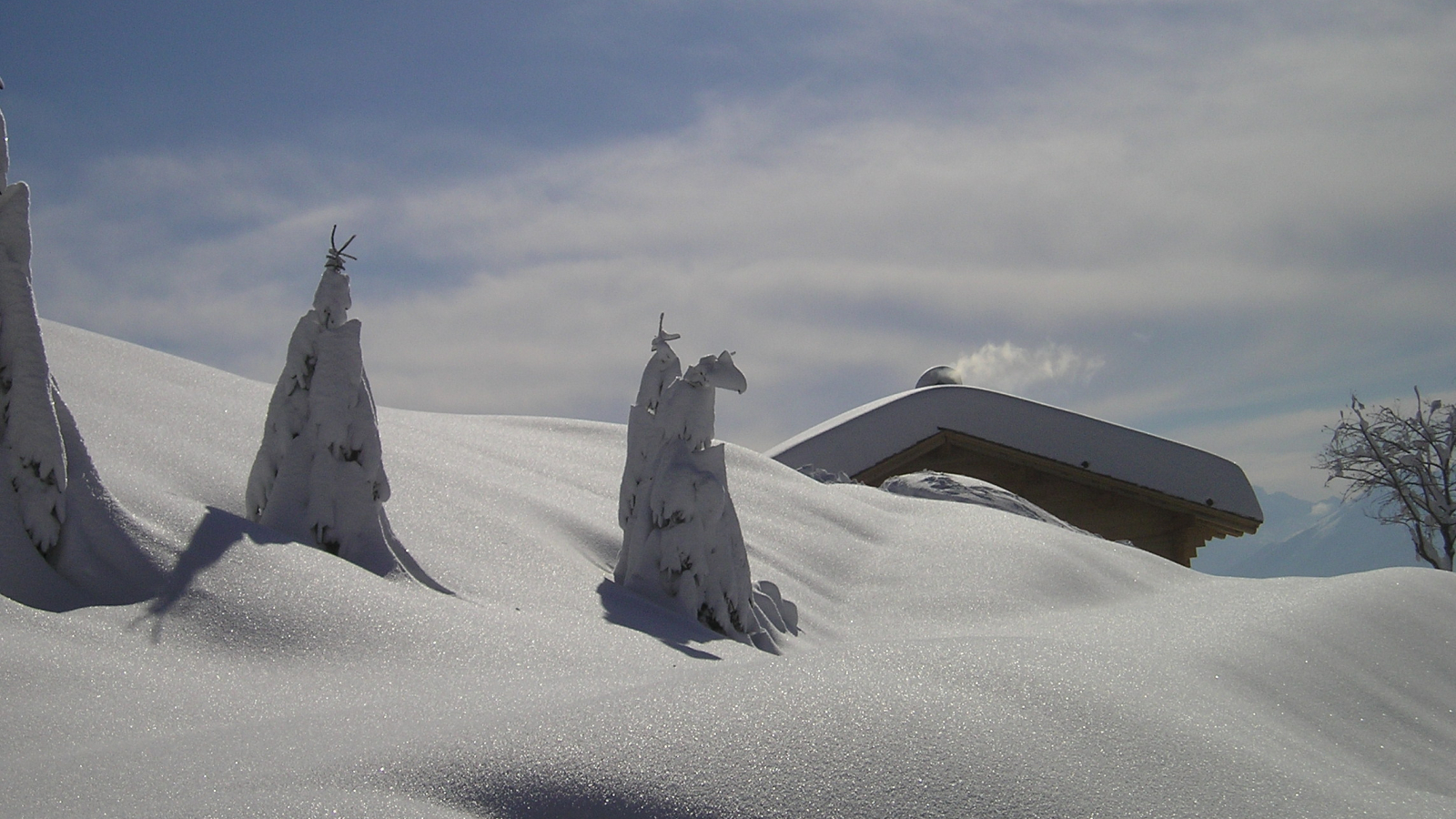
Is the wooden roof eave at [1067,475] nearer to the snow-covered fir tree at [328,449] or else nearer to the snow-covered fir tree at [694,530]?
the snow-covered fir tree at [694,530]

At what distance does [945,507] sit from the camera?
13.7 m

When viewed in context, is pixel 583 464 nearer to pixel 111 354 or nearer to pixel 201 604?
pixel 111 354

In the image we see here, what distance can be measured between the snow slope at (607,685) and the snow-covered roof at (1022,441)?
878cm

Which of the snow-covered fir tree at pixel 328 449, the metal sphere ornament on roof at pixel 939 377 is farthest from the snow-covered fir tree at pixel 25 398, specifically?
the metal sphere ornament on roof at pixel 939 377

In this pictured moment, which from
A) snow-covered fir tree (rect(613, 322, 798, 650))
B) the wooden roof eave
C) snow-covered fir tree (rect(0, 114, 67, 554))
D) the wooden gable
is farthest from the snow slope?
the wooden gable

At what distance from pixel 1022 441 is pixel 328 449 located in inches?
568

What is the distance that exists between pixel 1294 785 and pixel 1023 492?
15.3m

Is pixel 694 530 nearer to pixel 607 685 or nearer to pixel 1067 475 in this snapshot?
pixel 607 685

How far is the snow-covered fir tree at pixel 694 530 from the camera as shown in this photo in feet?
27.9

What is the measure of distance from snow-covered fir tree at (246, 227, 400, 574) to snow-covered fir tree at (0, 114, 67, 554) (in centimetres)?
144

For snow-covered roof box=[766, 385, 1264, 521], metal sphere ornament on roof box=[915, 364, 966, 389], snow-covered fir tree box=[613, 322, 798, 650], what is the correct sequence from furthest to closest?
metal sphere ornament on roof box=[915, 364, 966, 389], snow-covered roof box=[766, 385, 1264, 521], snow-covered fir tree box=[613, 322, 798, 650]

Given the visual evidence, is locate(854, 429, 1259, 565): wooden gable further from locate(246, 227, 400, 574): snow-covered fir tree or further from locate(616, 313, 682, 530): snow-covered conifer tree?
locate(246, 227, 400, 574): snow-covered fir tree

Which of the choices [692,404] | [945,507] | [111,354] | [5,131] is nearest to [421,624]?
[692,404]

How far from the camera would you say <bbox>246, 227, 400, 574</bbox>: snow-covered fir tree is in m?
7.47
